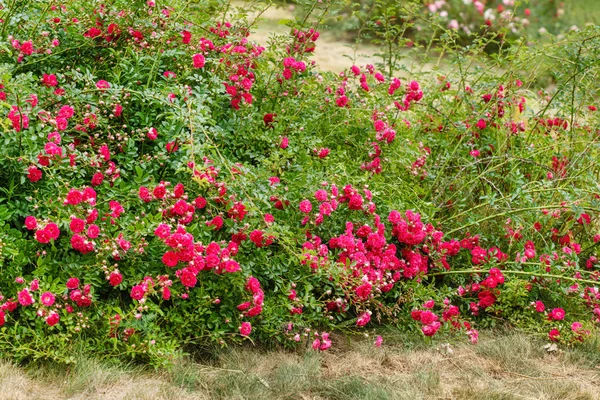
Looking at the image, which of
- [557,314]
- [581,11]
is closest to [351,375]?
[557,314]

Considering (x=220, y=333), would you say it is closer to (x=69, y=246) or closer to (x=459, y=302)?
(x=69, y=246)

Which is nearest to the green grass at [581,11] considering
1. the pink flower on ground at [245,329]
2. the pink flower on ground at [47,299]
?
the pink flower on ground at [245,329]

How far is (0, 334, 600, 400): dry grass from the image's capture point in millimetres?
2705

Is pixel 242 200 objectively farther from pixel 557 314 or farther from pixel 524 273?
pixel 557 314

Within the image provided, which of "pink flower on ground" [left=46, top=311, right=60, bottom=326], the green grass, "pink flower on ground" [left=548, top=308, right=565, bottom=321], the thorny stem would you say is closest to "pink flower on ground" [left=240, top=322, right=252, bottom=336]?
"pink flower on ground" [left=46, top=311, right=60, bottom=326]

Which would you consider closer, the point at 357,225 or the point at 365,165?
the point at 357,225

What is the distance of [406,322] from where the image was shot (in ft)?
11.4

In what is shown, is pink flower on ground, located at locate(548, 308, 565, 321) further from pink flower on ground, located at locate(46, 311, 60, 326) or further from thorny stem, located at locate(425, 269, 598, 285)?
pink flower on ground, located at locate(46, 311, 60, 326)

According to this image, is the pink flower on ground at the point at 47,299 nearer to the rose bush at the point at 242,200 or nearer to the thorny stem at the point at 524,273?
the rose bush at the point at 242,200

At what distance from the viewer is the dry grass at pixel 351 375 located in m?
2.71

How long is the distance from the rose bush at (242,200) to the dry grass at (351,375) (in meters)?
0.08

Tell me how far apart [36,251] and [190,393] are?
2.73ft

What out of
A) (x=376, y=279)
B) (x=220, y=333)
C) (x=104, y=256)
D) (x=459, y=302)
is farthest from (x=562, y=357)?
(x=104, y=256)

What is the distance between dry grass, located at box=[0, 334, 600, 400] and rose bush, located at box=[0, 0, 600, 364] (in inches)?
3.3
